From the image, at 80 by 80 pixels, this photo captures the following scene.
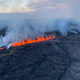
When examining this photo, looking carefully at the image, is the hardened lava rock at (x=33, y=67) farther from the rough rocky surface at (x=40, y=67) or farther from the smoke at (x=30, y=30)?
the smoke at (x=30, y=30)

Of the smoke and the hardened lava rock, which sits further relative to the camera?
the smoke

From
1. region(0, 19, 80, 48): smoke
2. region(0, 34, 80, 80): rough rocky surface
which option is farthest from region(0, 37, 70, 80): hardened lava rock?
region(0, 19, 80, 48): smoke

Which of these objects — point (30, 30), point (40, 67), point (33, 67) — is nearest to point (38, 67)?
point (40, 67)

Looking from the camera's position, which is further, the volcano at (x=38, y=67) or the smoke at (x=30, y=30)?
the smoke at (x=30, y=30)

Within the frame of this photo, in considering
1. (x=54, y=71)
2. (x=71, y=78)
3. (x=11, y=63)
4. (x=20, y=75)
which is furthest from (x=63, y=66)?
(x=11, y=63)

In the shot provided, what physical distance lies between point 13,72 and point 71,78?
4170 mm

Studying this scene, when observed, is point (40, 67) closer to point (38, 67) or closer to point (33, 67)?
point (38, 67)

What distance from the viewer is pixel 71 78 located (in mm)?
6453

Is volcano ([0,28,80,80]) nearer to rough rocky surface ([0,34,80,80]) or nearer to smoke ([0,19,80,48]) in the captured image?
rough rocky surface ([0,34,80,80])

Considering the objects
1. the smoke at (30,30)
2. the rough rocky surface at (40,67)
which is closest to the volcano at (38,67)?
the rough rocky surface at (40,67)

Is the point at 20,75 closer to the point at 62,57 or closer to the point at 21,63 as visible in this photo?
the point at 21,63

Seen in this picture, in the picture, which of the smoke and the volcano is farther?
the smoke

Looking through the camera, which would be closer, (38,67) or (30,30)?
(38,67)

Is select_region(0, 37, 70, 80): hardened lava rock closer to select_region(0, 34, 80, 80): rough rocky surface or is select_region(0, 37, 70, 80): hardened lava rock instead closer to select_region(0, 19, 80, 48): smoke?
select_region(0, 34, 80, 80): rough rocky surface
